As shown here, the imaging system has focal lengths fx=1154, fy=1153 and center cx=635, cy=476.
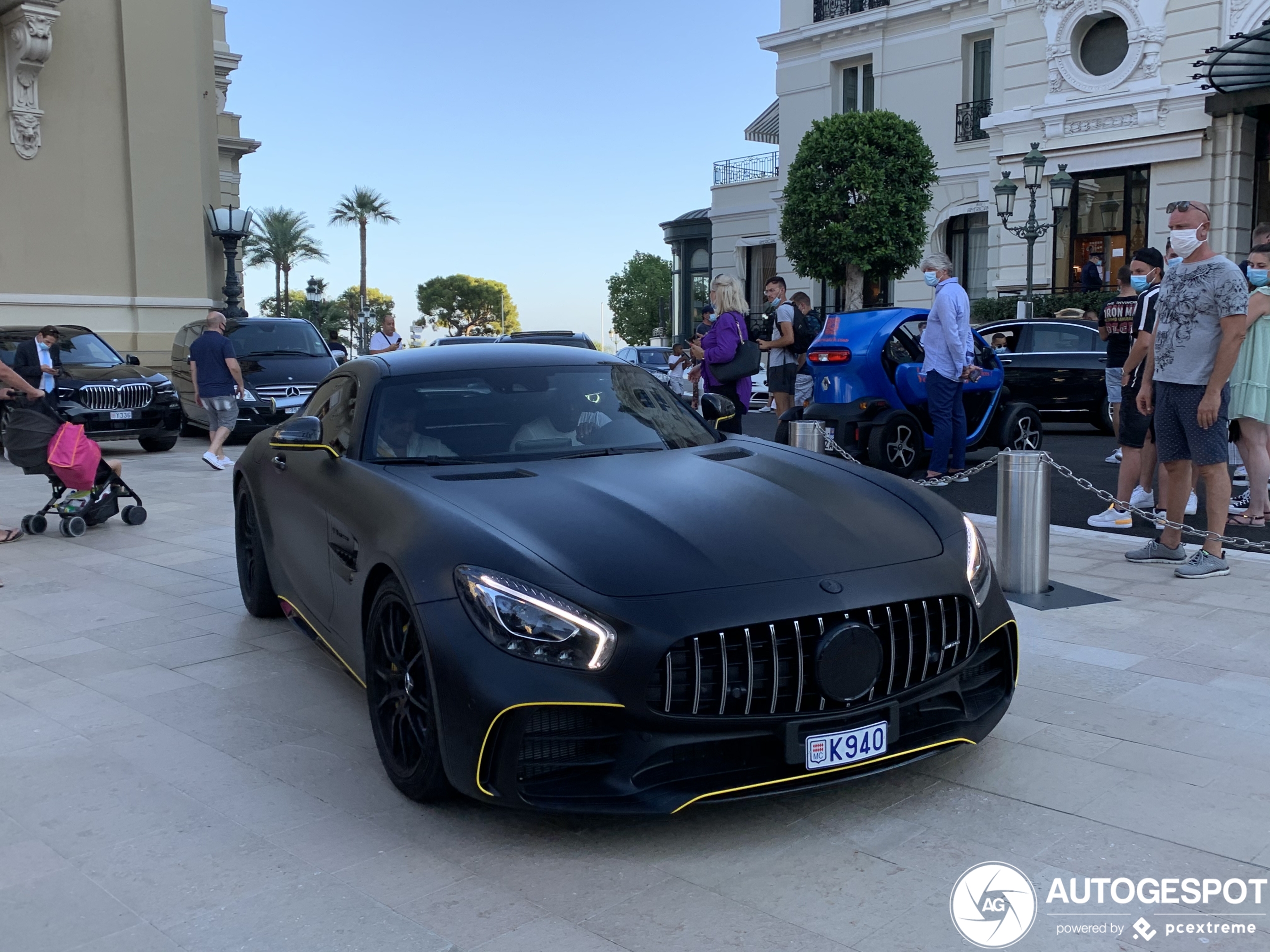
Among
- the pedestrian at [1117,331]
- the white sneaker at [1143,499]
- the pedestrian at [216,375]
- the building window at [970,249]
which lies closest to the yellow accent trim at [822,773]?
the white sneaker at [1143,499]

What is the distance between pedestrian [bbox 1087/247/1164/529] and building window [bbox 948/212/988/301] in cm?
2390

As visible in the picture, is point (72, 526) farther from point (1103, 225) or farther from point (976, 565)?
point (1103, 225)

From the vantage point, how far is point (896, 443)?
36.2 ft

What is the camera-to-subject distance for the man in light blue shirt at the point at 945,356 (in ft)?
32.2

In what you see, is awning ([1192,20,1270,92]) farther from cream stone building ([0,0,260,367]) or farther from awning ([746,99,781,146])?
awning ([746,99,781,146])

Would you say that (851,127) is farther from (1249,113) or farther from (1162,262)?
(1162,262)

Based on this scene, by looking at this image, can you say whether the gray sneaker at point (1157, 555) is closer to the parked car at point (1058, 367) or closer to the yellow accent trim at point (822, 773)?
the yellow accent trim at point (822, 773)

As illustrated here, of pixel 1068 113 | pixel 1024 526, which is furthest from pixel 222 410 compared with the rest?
pixel 1068 113

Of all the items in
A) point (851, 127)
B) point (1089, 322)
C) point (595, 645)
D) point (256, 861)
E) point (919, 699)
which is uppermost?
point (851, 127)

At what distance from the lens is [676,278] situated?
51938 mm

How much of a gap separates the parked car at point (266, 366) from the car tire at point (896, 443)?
27.0 feet

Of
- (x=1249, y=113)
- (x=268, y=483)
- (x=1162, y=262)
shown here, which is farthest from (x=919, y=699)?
(x=1249, y=113)

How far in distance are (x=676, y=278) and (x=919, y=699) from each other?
162 feet

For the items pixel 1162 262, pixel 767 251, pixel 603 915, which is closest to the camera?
pixel 603 915
